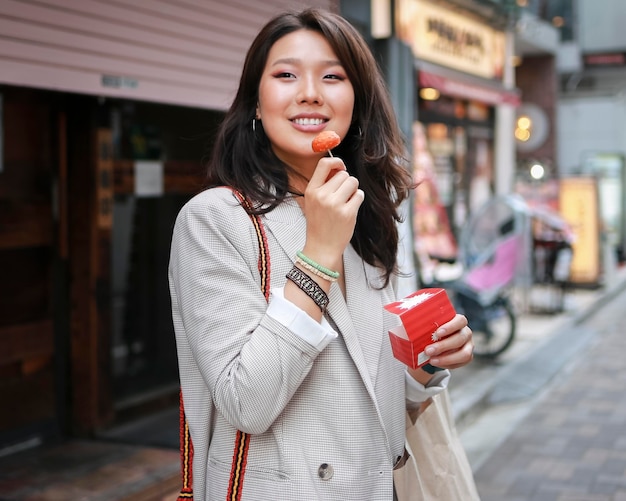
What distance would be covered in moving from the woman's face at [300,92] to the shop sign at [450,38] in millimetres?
8869

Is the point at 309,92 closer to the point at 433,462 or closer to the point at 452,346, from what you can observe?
the point at 452,346

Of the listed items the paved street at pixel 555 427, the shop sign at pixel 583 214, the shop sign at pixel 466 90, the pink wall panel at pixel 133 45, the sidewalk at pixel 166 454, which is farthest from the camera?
the shop sign at pixel 583 214

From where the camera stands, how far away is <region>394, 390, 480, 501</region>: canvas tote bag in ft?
6.70

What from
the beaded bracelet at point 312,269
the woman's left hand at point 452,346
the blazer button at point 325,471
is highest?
the beaded bracelet at point 312,269

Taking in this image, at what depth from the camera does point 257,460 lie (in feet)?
5.73

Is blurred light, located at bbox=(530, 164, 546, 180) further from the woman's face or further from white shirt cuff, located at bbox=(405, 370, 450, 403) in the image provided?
the woman's face

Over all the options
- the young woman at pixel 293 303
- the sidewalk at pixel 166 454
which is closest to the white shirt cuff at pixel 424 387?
the young woman at pixel 293 303

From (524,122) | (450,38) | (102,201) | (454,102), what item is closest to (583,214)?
(454,102)

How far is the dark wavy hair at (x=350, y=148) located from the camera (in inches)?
75.3

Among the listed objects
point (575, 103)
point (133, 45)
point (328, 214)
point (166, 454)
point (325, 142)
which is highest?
point (575, 103)

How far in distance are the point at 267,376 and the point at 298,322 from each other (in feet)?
0.39

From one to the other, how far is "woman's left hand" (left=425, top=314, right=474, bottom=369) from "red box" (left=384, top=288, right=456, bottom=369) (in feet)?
0.05

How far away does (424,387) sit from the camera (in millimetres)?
2080

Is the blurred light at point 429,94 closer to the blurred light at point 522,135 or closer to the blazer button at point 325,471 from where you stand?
the blurred light at point 522,135
